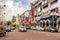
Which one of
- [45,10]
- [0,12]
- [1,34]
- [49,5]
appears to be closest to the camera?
[1,34]

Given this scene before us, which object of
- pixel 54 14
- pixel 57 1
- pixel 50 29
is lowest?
pixel 50 29

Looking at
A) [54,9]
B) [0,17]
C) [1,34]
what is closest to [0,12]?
[0,17]

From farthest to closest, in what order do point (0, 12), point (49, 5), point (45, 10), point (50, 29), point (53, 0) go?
point (0, 12) < point (45, 10) < point (49, 5) < point (53, 0) < point (50, 29)

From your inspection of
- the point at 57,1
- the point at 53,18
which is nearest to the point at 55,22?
the point at 53,18

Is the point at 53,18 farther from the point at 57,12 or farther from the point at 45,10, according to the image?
the point at 45,10

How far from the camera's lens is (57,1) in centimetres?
7050

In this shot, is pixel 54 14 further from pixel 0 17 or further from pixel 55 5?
pixel 0 17

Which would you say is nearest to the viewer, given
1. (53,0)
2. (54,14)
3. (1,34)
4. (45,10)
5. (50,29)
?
(1,34)

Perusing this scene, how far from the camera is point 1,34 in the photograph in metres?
37.2

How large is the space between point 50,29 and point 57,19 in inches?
478

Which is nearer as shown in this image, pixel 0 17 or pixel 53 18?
pixel 53 18

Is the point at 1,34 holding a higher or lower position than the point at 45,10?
lower

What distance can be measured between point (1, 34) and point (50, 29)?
24.5 metres

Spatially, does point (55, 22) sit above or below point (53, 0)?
below
